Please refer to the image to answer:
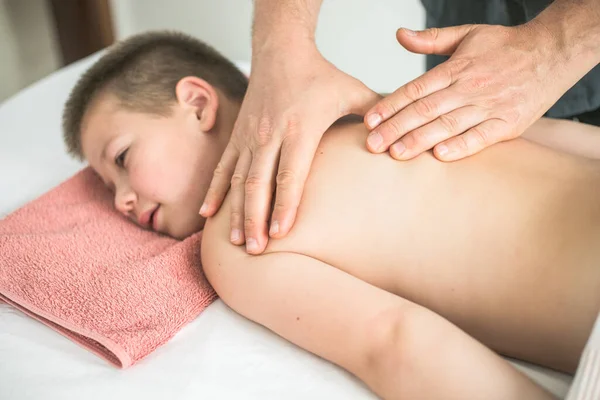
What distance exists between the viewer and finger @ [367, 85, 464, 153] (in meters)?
0.88

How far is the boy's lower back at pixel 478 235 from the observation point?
76 centimetres

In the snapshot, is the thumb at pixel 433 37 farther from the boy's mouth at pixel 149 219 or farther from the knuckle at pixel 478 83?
the boy's mouth at pixel 149 219

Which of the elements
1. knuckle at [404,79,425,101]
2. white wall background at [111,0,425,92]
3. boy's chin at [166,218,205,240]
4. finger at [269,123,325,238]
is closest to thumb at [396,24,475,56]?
knuckle at [404,79,425,101]

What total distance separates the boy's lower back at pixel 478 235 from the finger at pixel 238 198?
6 cm

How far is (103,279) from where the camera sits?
3.20 ft

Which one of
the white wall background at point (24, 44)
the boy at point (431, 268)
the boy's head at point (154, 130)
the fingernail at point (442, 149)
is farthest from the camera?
the white wall background at point (24, 44)

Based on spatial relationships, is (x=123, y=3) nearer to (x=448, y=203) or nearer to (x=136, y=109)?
(x=136, y=109)

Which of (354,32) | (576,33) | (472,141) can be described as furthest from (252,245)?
(354,32)

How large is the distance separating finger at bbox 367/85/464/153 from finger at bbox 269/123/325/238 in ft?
0.32

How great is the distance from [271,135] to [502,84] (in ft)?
1.23

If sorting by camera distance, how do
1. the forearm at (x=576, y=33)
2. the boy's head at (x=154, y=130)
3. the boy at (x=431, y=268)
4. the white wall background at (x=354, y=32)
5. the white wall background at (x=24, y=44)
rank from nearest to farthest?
1. the boy at (x=431, y=268)
2. the forearm at (x=576, y=33)
3. the boy's head at (x=154, y=130)
4. the white wall background at (x=354, y=32)
5. the white wall background at (x=24, y=44)

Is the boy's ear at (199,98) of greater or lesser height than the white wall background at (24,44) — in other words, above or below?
above

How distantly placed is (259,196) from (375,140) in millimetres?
198

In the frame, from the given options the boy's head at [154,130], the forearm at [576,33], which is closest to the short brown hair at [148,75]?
the boy's head at [154,130]
